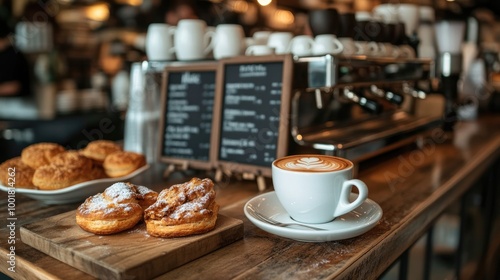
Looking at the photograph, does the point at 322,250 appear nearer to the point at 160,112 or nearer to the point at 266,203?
the point at 266,203

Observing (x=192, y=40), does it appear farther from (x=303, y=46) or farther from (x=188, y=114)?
(x=303, y=46)

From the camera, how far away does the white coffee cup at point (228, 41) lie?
5.23ft

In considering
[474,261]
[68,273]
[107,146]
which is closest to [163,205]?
[68,273]

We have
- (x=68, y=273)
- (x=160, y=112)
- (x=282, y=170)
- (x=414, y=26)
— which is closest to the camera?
(x=68, y=273)

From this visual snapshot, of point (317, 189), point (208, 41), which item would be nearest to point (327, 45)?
point (208, 41)

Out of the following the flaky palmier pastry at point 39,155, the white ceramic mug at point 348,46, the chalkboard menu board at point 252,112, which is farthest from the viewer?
the white ceramic mug at point 348,46

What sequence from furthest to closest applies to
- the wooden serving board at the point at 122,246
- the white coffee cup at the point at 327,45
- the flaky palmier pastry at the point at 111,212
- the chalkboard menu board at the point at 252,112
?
the white coffee cup at the point at 327,45 < the chalkboard menu board at the point at 252,112 < the flaky palmier pastry at the point at 111,212 < the wooden serving board at the point at 122,246

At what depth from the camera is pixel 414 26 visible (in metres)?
2.22

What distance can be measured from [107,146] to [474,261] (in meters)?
2.04

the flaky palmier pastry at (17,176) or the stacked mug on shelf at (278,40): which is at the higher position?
the stacked mug on shelf at (278,40)

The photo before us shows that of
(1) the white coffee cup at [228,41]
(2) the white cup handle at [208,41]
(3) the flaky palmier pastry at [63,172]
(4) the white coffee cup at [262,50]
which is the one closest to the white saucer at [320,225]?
(3) the flaky palmier pastry at [63,172]

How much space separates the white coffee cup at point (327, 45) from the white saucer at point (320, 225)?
61cm

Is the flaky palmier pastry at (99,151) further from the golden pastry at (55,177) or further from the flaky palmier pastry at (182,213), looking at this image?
the flaky palmier pastry at (182,213)

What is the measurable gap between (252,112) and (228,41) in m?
0.33
